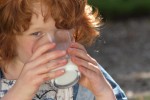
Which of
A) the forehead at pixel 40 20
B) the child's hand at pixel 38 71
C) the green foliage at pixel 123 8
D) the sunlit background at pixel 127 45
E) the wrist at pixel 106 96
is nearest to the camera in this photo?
the child's hand at pixel 38 71

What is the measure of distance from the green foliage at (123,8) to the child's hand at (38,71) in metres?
6.28

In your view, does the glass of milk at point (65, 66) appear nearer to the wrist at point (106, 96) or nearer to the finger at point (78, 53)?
the finger at point (78, 53)

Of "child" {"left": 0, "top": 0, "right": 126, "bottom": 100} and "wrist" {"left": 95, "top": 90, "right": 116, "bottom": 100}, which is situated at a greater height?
"child" {"left": 0, "top": 0, "right": 126, "bottom": 100}

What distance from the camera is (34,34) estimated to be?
116 inches

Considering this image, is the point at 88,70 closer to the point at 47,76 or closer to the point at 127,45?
the point at 47,76

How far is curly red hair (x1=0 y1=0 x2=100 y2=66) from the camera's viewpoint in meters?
3.02

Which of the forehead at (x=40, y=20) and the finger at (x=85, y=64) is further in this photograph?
the forehead at (x=40, y=20)

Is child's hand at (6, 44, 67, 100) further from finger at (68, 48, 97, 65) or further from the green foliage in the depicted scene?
the green foliage

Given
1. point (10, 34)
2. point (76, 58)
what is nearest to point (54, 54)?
point (76, 58)

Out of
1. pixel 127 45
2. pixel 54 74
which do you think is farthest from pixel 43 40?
pixel 127 45

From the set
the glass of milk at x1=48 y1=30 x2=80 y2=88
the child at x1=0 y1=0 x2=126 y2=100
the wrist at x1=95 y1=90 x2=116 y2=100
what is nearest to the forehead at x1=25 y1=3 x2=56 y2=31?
the child at x1=0 y1=0 x2=126 y2=100

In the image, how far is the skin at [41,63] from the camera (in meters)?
2.73

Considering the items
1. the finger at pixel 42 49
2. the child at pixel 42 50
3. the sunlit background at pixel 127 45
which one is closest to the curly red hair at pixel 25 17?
the child at pixel 42 50

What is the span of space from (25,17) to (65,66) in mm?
417
